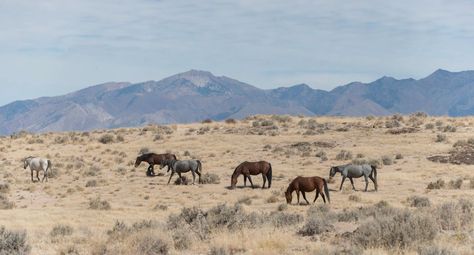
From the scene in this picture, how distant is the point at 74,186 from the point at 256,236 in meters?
20.6

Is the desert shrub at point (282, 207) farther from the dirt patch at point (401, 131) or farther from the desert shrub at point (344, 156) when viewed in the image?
the dirt patch at point (401, 131)

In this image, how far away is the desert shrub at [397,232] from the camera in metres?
12.3

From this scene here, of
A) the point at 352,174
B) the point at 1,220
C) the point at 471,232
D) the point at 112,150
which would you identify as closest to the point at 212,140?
the point at 112,150

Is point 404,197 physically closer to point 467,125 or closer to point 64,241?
point 64,241

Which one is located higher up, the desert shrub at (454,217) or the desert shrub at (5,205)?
the desert shrub at (454,217)

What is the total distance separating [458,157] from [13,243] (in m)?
30.9

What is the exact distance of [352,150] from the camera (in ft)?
140

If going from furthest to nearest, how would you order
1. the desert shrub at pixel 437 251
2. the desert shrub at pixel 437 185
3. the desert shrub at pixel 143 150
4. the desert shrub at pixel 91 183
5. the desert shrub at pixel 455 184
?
the desert shrub at pixel 143 150 < the desert shrub at pixel 91 183 < the desert shrub at pixel 437 185 < the desert shrub at pixel 455 184 < the desert shrub at pixel 437 251

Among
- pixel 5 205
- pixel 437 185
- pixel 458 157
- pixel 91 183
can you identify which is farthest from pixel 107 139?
pixel 437 185

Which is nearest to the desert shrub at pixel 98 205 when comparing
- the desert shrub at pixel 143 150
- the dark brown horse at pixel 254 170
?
the dark brown horse at pixel 254 170

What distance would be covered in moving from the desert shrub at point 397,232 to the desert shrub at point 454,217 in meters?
1.82

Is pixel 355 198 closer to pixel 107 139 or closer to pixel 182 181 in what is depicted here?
pixel 182 181

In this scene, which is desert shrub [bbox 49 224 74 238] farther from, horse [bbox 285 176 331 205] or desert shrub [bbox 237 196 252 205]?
horse [bbox 285 176 331 205]

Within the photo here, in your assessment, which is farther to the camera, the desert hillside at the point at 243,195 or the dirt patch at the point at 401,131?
the dirt patch at the point at 401,131
